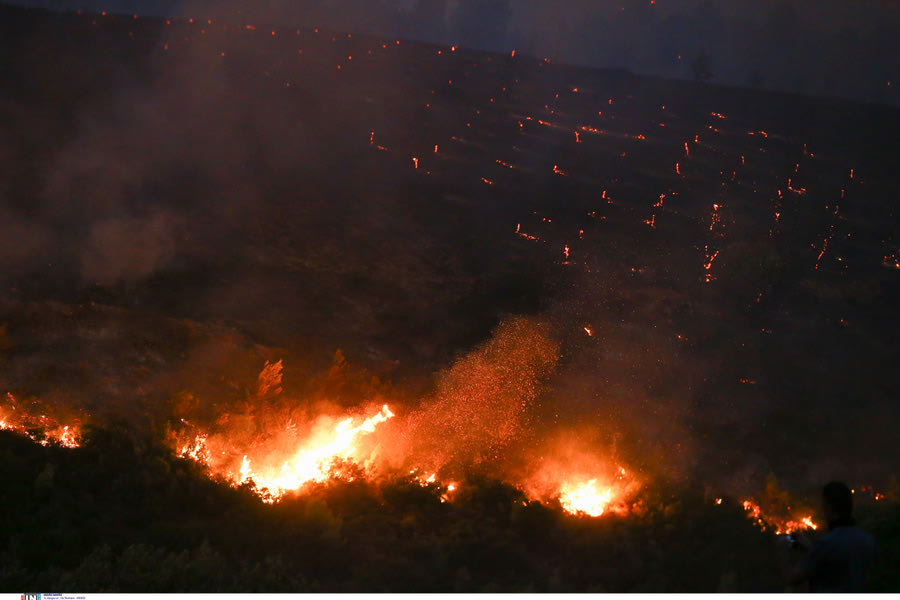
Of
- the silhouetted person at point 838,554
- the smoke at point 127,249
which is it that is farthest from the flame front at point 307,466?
the smoke at point 127,249

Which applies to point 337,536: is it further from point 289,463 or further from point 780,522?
point 780,522

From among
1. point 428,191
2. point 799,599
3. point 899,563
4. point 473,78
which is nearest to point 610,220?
point 428,191

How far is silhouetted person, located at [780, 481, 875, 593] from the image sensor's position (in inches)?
154

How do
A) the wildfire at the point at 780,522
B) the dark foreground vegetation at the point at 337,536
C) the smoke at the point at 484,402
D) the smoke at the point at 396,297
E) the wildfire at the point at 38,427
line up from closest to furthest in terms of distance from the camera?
the dark foreground vegetation at the point at 337,536, the wildfire at the point at 780,522, the wildfire at the point at 38,427, the smoke at the point at 484,402, the smoke at the point at 396,297

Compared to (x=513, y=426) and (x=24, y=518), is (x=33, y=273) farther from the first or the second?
(x=513, y=426)

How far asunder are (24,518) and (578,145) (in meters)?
44.5

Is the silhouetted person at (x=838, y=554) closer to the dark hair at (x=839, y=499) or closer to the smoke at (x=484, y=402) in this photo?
the dark hair at (x=839, y=499)

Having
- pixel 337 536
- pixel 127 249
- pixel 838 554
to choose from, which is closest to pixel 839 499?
pixel 838 554

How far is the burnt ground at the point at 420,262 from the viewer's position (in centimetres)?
1161

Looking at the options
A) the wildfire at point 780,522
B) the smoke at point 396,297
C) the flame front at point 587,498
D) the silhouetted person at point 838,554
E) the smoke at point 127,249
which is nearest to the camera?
the silhouetted person at point 838,554

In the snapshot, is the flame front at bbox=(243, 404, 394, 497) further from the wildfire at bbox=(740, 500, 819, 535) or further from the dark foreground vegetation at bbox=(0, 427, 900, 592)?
the wildfire at bbox=(740, 500, 819, 535)

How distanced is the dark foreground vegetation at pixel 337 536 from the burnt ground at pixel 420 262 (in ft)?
6.69

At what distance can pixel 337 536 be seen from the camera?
6.45 metres

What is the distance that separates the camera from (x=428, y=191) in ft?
94.9
